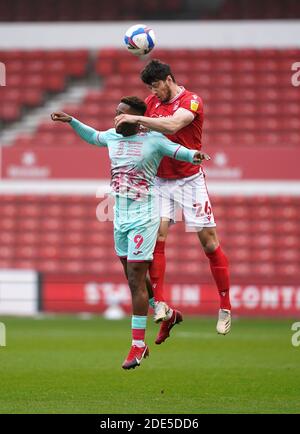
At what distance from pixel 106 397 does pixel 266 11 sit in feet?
50.4

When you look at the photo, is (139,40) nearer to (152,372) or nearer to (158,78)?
(158,78)

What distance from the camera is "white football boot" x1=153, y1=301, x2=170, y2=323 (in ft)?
28.2

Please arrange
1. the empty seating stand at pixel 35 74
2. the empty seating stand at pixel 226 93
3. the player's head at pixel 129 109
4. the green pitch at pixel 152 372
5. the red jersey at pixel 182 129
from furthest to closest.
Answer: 1. the empty seating stand at pixel 35 74
2. the empty seating stand at pixel 226 93
3. the red jersey at pixel 182 129
4. the player's head at pixel 129 109
5. the green pitch at pixel 152 372

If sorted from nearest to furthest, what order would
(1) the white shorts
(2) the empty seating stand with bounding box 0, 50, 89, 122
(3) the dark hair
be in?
(3) the dark hair
(1) the white shorts
(2) the empty seating stand with bounding box 0, 50, 89, 122

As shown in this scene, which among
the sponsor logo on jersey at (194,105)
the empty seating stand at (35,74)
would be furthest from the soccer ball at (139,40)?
the empty seating stand at (35,74)

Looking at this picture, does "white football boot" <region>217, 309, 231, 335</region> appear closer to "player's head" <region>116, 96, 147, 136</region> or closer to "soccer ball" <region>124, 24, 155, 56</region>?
"player's head" <region>116, 96, 147, 136</region>

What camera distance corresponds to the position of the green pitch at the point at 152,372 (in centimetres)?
775

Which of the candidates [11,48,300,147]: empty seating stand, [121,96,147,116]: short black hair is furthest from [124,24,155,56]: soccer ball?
[11,48,300,147]: empty seating stand

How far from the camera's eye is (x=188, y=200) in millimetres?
9133

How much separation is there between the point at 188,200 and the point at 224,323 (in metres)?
1.06

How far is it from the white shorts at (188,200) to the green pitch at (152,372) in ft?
4.41

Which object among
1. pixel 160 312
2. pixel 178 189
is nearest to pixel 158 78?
pixel 178 189

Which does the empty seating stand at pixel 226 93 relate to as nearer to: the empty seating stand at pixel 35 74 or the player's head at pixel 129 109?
the empty seating stand at pixel 35 74

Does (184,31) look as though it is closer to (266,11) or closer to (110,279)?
(266,11)
